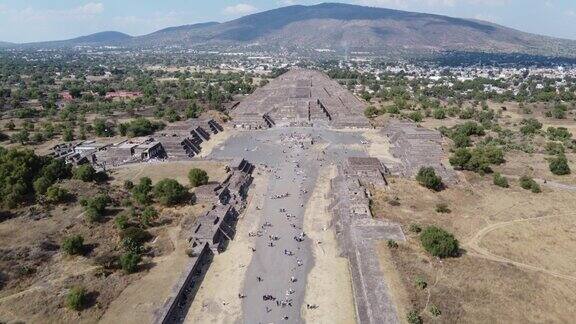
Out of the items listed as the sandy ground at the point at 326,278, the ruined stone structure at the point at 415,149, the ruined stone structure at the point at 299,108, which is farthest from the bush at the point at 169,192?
the ruined stone structure at the point at 299,108

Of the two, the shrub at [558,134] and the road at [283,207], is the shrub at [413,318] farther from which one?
the shrub at [558,134]

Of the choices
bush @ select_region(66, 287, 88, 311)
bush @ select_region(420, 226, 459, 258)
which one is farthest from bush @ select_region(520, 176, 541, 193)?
bush @ select_region(66, 287, 88, 311)

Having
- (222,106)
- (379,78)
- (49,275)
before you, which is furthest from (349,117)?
(379,78)

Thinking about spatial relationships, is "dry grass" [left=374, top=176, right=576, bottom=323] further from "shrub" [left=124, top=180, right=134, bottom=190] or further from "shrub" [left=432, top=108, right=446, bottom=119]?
"shrub" [left=432, top=108, right=446, bottom=119]

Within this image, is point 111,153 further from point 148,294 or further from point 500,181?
point 500,181

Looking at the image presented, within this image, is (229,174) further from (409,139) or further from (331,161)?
(409,139)
